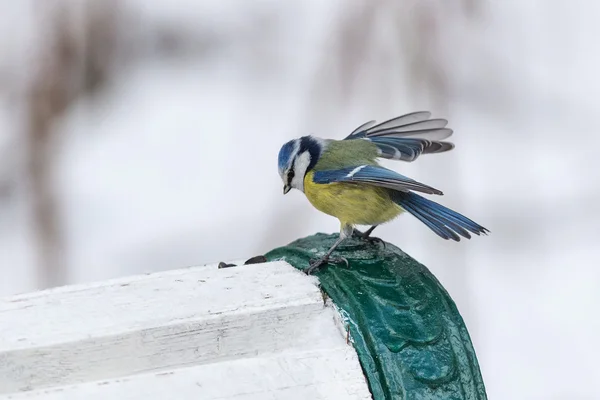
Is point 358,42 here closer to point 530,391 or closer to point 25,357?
point 530,391

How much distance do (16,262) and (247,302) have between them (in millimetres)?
1461

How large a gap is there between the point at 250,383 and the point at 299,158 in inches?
28.1

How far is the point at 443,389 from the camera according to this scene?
39.9 inches

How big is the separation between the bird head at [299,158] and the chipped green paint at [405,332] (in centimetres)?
44

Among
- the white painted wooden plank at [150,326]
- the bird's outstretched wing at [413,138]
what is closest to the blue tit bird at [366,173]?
the bird's outstretched wing at [413,138]

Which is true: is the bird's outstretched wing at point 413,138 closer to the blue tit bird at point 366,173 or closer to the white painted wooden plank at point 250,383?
the blue tit bird at point 366,173

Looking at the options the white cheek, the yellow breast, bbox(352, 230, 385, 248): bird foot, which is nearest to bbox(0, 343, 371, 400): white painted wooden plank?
bbox(352, 230, 385, 248): bird foot

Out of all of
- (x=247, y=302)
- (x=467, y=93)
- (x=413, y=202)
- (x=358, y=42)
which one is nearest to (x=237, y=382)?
(x=247, y=302)

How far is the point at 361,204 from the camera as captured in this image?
1502 millimetres

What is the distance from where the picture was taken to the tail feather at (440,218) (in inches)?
52.1

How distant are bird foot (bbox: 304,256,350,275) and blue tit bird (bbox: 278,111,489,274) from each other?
0.55 ft

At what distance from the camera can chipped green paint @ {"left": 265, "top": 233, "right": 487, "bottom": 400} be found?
39.4 inches

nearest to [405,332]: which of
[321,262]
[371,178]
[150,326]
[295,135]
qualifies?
[321,262]

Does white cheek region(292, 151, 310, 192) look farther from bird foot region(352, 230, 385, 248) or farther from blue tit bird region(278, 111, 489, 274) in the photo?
bird foot region(352, 230, 385, 248)
